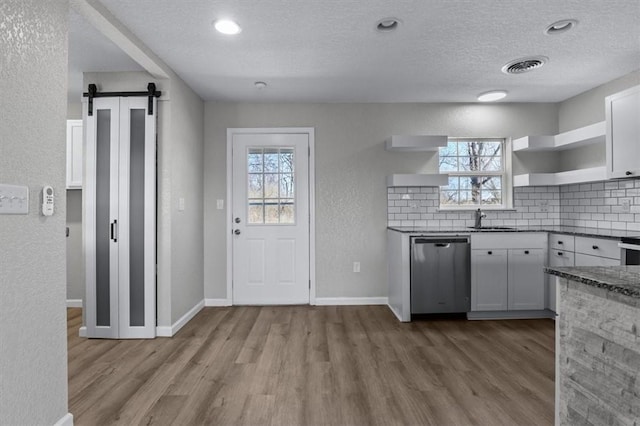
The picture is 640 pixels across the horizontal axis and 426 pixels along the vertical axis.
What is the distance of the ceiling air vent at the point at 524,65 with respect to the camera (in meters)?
3.10

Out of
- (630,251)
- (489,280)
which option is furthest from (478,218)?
(630,251)

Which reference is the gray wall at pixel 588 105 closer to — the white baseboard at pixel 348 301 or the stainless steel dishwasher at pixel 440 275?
the stainless steel dishwasher at pixel 440 275

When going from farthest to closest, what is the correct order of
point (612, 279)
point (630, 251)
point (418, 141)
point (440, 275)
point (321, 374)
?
point (418, 141), point (440, 275), point (630, 251), point (321, 374), point (612, 279)

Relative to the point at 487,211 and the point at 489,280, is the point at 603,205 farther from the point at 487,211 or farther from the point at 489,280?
the point at 489,280

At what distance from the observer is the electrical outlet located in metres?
3.47

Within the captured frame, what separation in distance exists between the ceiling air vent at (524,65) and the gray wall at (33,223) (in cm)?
331

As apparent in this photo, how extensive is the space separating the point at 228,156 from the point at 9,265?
9.61 ft

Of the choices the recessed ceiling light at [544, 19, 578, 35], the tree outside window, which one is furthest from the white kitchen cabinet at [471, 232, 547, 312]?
the recessed ceiling light at [544, 19, 578, 35]

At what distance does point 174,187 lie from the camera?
11.0ft

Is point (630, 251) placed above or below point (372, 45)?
below

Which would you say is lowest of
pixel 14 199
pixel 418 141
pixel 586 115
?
pixel 14 199

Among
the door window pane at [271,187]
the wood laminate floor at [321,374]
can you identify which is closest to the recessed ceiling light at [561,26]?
the wood laminate floor at [321,374]

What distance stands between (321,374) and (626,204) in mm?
3343

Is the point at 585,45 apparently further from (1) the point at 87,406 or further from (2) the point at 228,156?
(1) the point at 87,406
